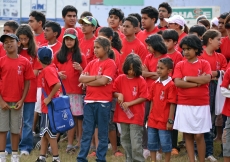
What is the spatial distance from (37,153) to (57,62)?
1.52 meters

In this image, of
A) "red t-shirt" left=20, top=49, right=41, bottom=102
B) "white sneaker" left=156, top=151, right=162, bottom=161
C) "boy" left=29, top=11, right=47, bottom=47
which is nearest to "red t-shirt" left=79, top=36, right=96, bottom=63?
"red t-shirt" left=20, top=49, right=41, bottom=102

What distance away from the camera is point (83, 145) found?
8258mm

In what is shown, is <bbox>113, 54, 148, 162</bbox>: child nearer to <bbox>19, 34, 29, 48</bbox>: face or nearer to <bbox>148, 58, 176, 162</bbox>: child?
<bbox>148, 58, 176, 162</bbox>: child

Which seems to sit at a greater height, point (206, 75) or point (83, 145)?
point (206, 75)

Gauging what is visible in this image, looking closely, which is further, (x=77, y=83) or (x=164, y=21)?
(x=164, y=21)

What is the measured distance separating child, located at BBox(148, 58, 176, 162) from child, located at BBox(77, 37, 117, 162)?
63 centimetres

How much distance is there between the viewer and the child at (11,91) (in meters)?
8.48

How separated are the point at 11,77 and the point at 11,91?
21 centimetres

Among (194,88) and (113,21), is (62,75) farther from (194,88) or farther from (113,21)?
(194,88)

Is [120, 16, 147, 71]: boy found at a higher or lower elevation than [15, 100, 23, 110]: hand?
higher

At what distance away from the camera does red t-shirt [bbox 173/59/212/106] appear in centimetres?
816

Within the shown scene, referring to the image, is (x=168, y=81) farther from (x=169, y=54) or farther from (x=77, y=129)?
(x=77, y=129)

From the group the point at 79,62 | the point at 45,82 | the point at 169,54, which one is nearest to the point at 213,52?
the point at 169,54

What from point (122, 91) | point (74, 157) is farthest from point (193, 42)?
point (74, 157)
